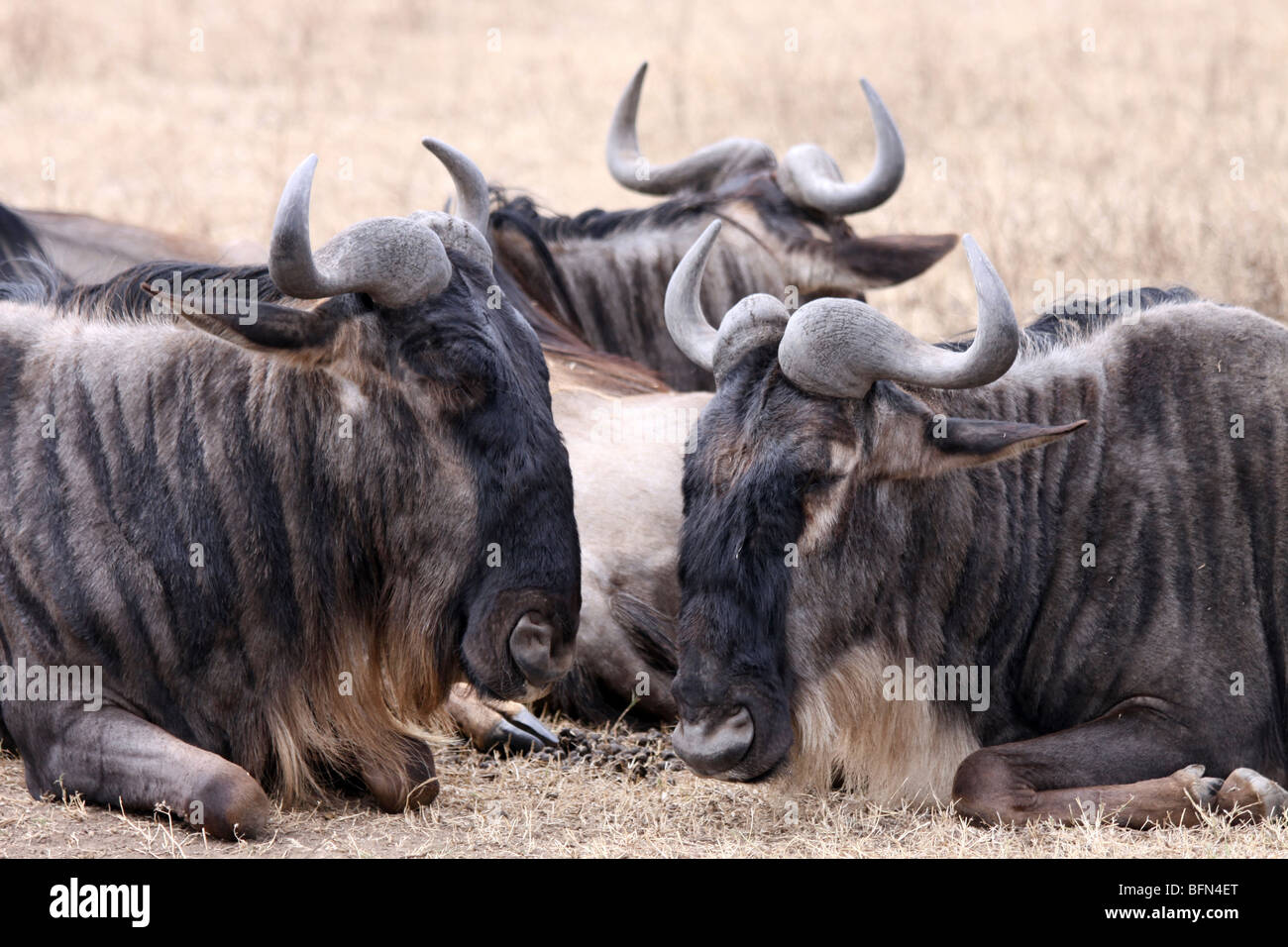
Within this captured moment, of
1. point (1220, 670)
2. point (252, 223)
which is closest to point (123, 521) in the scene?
point (1220, 670)

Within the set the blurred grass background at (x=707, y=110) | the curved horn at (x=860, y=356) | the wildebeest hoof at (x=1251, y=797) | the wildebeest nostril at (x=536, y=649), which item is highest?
the blurred grass background at (x=707, y=110)

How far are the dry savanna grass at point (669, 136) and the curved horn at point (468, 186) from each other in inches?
67.2

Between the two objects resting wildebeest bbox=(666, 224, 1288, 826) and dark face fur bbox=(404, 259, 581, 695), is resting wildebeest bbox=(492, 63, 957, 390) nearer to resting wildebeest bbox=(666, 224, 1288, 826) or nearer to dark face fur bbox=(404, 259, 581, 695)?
resting wildebeest bbox=(666, 224, 1288, 826)

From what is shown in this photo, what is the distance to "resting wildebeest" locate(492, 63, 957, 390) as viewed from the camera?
809 cm

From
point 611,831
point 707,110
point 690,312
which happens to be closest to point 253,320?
point 690,312

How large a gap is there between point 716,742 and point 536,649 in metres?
0.53

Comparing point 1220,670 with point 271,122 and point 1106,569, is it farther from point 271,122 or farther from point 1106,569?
point 271,122

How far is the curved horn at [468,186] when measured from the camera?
15.9 ft

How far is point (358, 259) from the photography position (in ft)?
13.7

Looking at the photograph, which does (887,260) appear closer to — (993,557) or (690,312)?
(690,312)

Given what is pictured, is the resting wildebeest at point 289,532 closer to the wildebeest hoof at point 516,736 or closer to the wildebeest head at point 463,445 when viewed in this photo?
the wildebeest head at point 463,445

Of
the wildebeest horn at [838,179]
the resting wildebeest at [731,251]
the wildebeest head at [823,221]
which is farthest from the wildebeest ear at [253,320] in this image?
the wildebeest horn at [838,179]
